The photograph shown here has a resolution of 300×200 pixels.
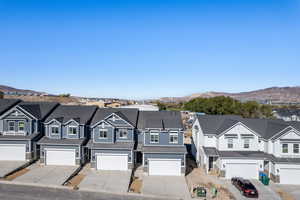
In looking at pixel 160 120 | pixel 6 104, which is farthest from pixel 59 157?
pixel 6 104

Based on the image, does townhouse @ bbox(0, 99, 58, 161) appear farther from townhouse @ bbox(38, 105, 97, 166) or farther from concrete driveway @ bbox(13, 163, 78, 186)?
concrete driveway @ bbox(13, 163, 78, 186)

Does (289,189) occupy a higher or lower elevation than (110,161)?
lower

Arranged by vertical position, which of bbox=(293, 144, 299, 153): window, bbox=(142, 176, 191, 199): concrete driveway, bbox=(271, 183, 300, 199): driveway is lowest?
bbox=(271, 183, 300, 199): driveway

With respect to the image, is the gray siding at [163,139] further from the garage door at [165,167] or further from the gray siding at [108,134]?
the gray siding at [108,134]

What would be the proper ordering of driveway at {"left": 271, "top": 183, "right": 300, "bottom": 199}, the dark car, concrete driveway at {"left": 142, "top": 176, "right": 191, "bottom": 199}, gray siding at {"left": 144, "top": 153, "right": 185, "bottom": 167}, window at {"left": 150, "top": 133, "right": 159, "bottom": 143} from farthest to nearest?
window at {"left": 150, "top": 133, "right": 159, "bottom": 143}
gray siding at {"left": 144, "top": 153, "right": 185, "bottom": 167}
driveway at {"left": 271, "top": 183, "right": 300, "bottom": 199}
the dark car
concrete driveway at {"left": 142, "top": 176, "right": 191, "bottom": 199}

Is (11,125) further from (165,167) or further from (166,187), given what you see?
(166,187)

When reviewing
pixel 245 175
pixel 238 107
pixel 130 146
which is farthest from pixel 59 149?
pixel 238 107

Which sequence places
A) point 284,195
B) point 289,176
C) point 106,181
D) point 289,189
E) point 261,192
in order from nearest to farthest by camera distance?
point 284,195 → point 261,192 → point 106,181 → point 289,189 → point 289,176

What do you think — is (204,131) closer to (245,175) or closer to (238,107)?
(245,175)

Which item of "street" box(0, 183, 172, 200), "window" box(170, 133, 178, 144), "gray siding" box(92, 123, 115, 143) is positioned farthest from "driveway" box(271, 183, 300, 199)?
"gray siding" box(92, 123, 115, 143)
